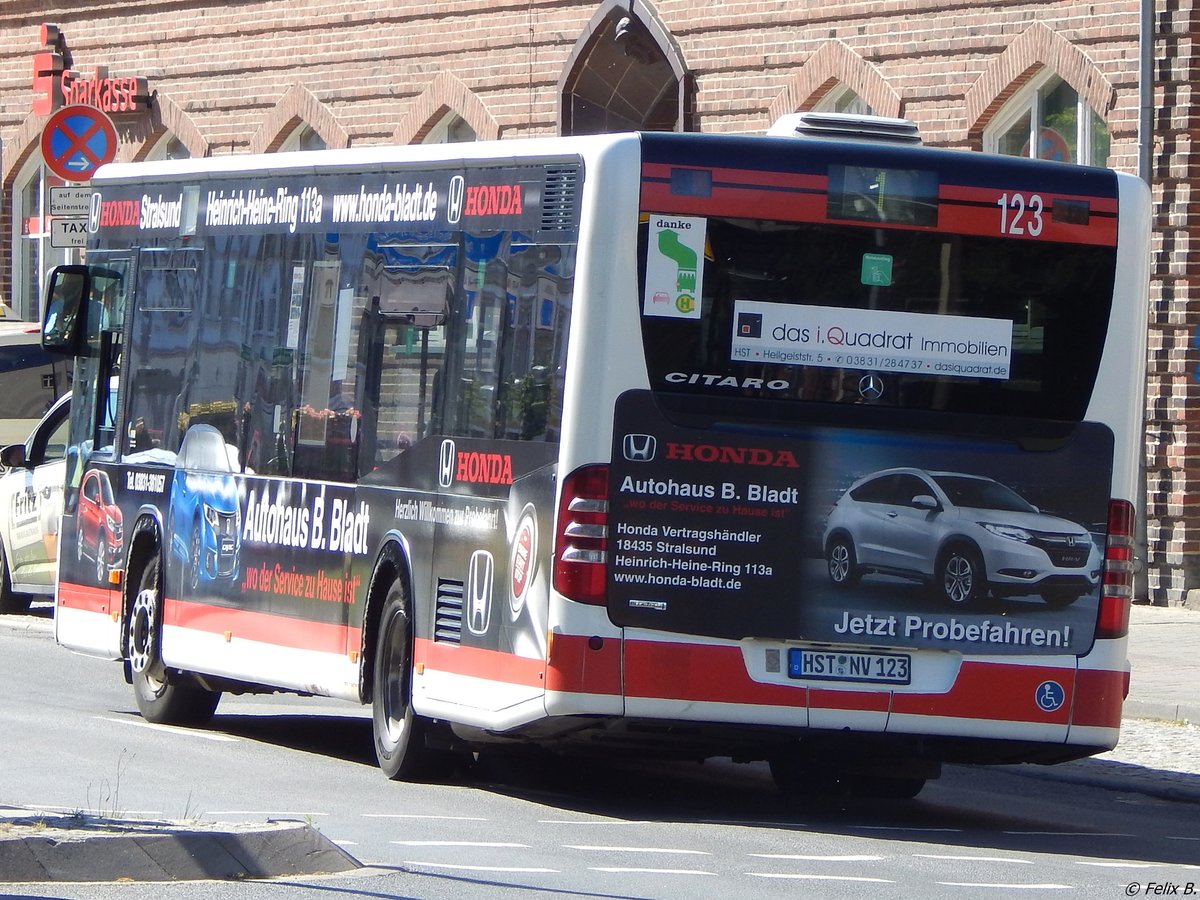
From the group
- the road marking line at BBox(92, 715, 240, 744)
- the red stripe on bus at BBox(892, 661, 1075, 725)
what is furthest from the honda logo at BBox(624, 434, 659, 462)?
the road marking line at BBox(92, 715, 240, 744)

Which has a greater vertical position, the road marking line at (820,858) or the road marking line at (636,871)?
the road marking line at (636,871)

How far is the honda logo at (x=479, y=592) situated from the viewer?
10602mm

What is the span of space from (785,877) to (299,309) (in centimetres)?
503

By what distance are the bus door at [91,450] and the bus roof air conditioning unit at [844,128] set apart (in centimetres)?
524

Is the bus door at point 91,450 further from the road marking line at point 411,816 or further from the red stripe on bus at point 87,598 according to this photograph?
the road marking line at point 411,816

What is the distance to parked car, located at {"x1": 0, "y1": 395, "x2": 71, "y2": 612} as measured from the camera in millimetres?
19844

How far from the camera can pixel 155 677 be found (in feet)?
45.7

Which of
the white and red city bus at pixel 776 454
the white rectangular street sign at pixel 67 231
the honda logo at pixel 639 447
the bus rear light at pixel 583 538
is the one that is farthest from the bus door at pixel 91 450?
the white rectangular street sign at pixel 67 231

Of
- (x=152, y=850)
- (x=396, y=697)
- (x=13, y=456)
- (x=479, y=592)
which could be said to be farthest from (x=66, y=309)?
(x=152, y=850)

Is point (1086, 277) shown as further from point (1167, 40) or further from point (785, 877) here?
point (1167, 40)

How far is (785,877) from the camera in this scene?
8.58m

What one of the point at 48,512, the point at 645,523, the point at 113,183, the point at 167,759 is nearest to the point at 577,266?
the point at 645,523

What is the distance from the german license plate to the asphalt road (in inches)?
24.6

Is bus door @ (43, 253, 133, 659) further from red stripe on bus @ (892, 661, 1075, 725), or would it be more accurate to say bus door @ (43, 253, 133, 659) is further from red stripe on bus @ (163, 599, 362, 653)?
red stripe on bus @ (892, 661, 1075, 725)
